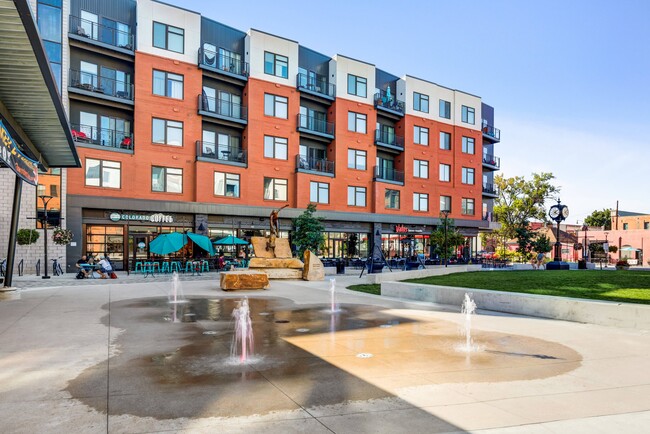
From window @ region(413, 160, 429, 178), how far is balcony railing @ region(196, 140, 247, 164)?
18.4 metres

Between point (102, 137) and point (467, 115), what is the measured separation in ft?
121

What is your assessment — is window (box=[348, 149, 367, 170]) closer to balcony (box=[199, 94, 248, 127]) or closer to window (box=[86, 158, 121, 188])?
balcony (box=[199, 94, 248, 127])

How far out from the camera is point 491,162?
53.2 m

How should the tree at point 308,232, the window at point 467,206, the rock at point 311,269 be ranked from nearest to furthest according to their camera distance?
1. the rock at point 311,269
2. the tree at point 308,232
3. the window at point 467,206

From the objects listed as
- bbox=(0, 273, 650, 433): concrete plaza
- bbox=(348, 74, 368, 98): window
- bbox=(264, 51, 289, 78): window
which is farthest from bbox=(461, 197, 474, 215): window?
bbox=(0, 273, 650, 433): concrete plaza

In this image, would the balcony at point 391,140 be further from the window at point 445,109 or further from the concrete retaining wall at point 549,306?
the concrete retaining wall at point 549,306

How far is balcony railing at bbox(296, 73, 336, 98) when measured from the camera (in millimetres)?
38081

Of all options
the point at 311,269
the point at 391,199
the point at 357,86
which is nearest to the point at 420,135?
the point at 391,199

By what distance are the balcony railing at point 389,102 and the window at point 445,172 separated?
7671 mm

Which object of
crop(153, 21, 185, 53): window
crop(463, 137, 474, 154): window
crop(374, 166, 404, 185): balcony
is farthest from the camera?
crop(463, 137, 474, 154): window

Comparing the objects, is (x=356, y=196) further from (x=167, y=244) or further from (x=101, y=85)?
(x=101, y=85)

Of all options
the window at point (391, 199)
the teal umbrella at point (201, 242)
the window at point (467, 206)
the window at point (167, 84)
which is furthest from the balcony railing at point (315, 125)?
the window at point (467, 206)

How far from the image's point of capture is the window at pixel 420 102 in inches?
1812

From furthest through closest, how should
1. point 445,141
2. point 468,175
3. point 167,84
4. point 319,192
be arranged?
point 468,175, point 445,141, point 319,192, point 167,84
